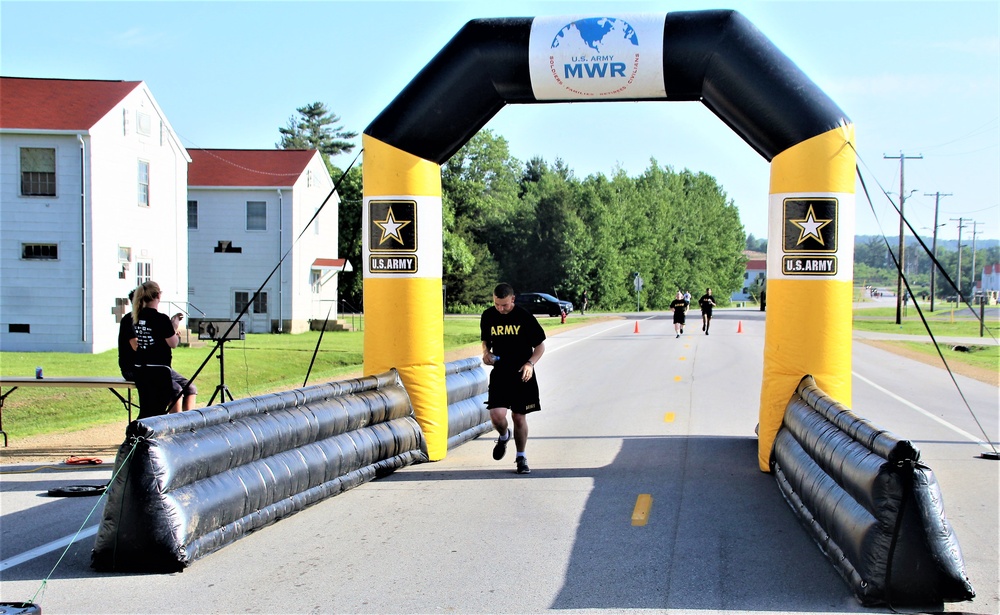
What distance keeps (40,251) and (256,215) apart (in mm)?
12447

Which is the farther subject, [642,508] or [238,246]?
[238,246]

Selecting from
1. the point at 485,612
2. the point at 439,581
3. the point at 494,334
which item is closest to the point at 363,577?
the point at 439,581

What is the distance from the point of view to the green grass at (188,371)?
17.3 metres

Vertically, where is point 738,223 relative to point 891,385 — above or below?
above

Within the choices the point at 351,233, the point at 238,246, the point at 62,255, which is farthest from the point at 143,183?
the point at 351,233

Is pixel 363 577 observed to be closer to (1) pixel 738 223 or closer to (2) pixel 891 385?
(2) pixel 891 385

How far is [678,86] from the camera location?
9.77m

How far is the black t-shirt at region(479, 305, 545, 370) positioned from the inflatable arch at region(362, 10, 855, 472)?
956 mm

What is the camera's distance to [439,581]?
6039 millimetres

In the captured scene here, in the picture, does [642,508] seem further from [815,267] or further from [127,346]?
[127,346]

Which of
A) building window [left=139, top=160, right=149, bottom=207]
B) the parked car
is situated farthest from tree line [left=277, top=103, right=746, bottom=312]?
building window [left=139, top=160, right=149, bottom=207]

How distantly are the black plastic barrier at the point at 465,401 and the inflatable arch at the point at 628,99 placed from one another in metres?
0.63

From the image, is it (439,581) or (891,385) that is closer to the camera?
(439,581)

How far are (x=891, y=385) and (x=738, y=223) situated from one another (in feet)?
302
